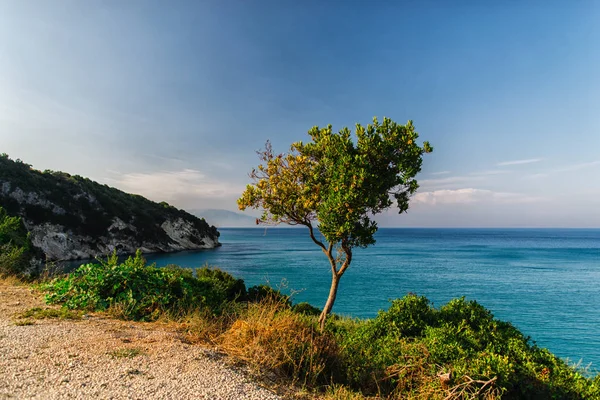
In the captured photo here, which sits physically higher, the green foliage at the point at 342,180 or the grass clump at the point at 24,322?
the green foliage at the point at 342,180

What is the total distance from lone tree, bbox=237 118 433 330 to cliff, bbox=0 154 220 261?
1840 inches

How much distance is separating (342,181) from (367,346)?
4475 mm

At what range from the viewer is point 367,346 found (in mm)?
7844

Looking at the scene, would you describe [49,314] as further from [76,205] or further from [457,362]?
[76,205]

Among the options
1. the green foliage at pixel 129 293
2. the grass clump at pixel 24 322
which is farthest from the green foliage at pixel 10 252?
the grass clump at pixel 24 322

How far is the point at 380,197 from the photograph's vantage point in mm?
10539

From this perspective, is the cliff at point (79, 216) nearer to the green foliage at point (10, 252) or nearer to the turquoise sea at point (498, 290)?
the turquoise sea at point (498, 290)

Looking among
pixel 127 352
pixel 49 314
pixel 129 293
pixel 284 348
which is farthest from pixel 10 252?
pixel 284 348

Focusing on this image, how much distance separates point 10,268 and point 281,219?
11.9 m

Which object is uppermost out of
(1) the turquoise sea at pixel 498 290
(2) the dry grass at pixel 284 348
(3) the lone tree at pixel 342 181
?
(3) the lone tree at pixel 342 181

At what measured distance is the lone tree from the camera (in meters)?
9.79

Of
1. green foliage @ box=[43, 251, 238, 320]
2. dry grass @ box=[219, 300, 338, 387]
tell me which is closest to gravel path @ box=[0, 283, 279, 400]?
dry grass @ box=[219, 300, 338, 387]

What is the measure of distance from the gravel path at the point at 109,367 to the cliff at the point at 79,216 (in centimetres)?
4988

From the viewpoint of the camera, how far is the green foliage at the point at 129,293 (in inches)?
320
